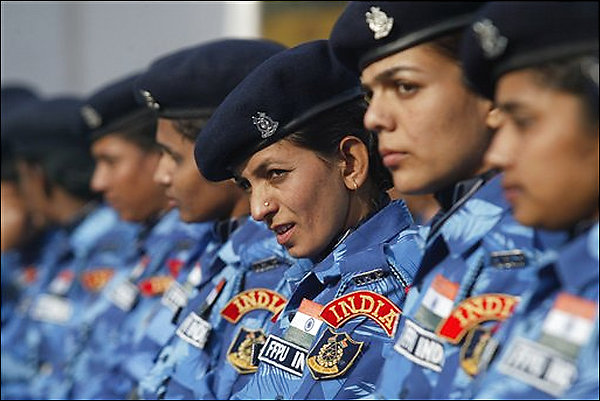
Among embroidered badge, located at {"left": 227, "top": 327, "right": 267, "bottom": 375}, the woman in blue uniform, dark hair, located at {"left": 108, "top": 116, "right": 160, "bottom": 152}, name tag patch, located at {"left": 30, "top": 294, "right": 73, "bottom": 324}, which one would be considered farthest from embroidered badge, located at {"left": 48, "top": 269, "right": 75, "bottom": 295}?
the woman in blue uniform

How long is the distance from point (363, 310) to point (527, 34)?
1.00 meters

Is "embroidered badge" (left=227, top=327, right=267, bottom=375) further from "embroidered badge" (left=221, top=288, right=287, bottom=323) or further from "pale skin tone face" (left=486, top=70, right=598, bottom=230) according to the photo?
"pale skin tone face" (left=486, top=70, right=598, bottom=230)

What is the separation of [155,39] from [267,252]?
3.31 metres

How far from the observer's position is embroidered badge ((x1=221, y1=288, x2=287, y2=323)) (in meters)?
3.55

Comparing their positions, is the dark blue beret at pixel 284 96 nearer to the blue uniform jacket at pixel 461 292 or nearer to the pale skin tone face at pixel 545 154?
the blue uniform jacket at pixel 461 292

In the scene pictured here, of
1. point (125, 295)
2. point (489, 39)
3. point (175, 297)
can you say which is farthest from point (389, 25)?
point (125, 295)

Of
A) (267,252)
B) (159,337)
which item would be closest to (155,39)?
(159,337)

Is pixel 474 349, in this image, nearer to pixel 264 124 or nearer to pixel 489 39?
pixel 489 39

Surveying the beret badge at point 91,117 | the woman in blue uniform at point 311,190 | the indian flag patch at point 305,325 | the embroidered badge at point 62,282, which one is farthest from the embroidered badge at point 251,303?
the embroidered badge at point 62,282

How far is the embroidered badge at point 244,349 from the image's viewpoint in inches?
138

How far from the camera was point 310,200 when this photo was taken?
124 inches

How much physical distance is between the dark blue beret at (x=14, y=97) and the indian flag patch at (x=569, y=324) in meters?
5.04

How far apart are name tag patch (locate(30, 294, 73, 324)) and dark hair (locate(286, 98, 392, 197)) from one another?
3.37m

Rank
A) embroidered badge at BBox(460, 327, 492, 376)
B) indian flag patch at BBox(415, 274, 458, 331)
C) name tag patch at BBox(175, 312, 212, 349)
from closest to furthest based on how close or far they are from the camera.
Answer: embroidered badge at BBox(460, 327, 492, 376)
indian flag patch at BBox(415, 274, 458, 331)
name tag patch at BBox(175, 312, 212, 349)
